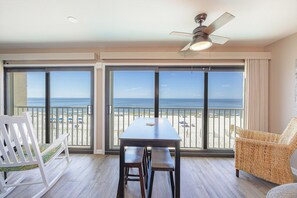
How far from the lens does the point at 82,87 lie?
3.63 meters

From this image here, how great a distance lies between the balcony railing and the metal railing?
2.70 ft

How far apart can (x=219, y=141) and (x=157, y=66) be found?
2336mm

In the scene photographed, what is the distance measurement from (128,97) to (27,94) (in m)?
2.46

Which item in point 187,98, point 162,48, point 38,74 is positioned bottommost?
point 187,98

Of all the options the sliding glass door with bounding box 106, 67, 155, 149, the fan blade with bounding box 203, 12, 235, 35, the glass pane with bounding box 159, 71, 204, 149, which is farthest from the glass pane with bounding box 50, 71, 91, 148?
the fan blade with bounding box 203, 12, 235, 35

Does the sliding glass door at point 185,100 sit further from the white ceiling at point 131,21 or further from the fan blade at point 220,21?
the fan blade at point 220,21

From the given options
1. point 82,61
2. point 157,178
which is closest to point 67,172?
point 157,178

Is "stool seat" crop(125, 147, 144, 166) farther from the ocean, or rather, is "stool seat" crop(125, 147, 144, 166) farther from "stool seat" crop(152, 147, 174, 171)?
the ocean

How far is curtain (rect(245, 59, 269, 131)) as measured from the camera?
3.16 m

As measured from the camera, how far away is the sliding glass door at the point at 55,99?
3.52 meters

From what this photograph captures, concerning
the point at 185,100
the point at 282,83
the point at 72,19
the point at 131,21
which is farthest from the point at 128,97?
the point at 282,83

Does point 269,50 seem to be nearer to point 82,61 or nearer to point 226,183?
point 226,183

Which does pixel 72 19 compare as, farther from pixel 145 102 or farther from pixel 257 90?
pixel 257 90

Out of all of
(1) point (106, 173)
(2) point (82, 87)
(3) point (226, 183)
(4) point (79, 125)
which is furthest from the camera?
(4) point (79, 125)
